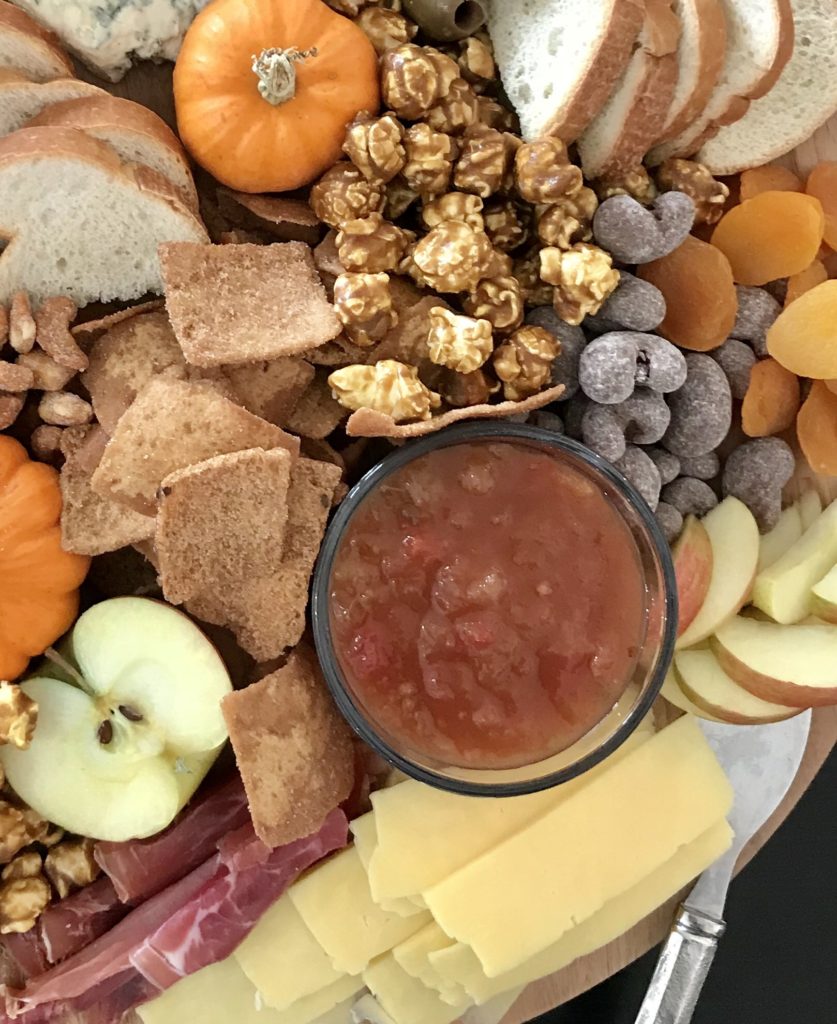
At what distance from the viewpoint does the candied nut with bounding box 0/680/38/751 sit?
1.33m

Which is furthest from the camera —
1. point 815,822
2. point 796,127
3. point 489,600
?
point 815,822

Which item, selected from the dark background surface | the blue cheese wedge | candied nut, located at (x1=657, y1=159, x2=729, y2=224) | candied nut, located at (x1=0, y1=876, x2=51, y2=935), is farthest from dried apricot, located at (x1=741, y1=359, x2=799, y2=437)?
candied nut, located at (x1=0, y1=876, x2=51, y2=935)

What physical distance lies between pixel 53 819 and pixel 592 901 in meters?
0.79

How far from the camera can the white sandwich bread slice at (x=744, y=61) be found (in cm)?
141

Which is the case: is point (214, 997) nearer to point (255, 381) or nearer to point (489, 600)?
point (489, 600)

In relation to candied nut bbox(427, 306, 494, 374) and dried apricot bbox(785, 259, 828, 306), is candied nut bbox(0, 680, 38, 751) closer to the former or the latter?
candied nut bbox(427, 306, 494, 374)

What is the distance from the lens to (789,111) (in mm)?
1543

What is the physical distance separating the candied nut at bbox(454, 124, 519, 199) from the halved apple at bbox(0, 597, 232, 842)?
0.74 metres

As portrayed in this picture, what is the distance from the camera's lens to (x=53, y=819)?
143cm

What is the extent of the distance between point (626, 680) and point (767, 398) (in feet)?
1.63

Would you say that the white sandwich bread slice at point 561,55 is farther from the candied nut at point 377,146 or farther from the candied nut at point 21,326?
the candied nut at point 21,326

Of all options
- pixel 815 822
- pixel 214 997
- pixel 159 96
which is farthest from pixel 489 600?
pixel 815 822

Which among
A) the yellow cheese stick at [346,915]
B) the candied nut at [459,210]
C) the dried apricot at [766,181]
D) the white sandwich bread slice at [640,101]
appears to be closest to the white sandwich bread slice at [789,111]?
the dried apricot at [766,181]

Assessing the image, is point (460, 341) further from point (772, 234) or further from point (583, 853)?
point (583, 853)
